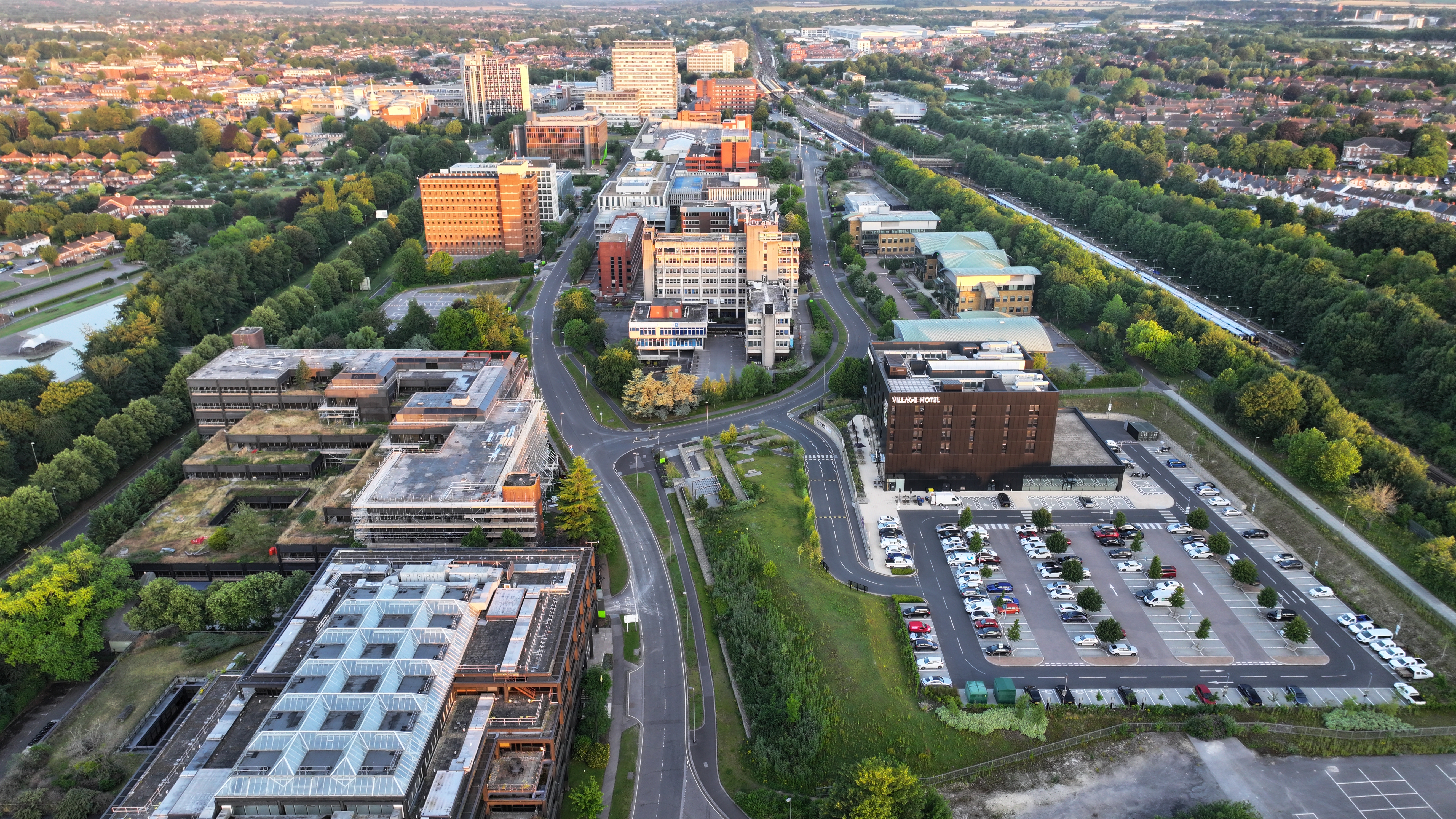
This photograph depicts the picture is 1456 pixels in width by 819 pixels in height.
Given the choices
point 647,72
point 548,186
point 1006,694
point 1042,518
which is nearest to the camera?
point 1006,694

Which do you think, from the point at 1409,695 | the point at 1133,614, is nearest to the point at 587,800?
the point at 1133,614

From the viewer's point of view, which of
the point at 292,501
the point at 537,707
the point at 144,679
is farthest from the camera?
the point at 292,501

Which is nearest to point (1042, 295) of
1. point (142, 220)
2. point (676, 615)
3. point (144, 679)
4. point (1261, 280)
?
point (1261, 280)

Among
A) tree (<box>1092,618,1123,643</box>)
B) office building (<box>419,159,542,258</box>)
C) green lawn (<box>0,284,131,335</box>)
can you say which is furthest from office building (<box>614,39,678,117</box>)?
tree (<box>1092,618,1123,643</box>)

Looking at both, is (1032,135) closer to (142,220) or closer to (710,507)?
(710,507)

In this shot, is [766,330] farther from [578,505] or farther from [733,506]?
[578,505]

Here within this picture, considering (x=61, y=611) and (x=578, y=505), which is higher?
(x=578, y=505)
